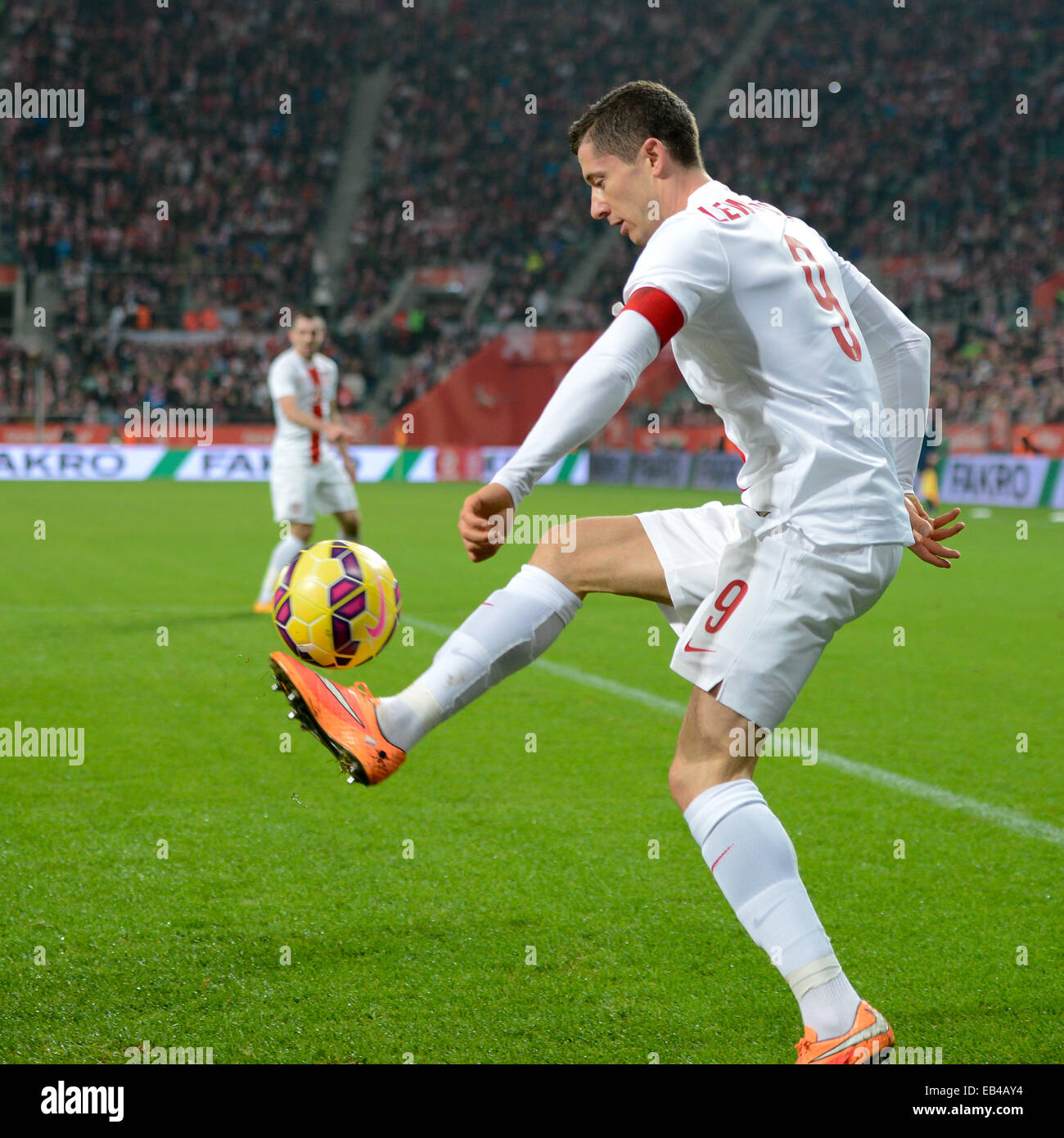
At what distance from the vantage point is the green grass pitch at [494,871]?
9.32 feet

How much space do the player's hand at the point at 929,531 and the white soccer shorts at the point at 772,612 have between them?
0.36 m

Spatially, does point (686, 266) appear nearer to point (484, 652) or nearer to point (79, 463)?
point (484, 652)

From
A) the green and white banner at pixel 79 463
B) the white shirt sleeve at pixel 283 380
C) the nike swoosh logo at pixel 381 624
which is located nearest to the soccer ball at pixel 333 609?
the nike swoosh logo at pixel 381 624

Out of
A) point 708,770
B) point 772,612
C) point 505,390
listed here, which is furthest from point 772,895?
point 505,390

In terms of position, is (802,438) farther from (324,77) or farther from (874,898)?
(324,77)

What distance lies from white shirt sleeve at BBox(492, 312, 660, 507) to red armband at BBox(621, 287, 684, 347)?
27 mm

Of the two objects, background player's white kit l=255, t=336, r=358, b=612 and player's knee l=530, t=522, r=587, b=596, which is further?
background player's white kit l=255, t=336, r=358, b=612

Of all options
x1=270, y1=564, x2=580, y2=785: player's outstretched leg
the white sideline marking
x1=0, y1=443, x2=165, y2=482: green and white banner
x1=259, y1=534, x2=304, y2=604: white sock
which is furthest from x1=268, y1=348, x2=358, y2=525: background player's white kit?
x1=0, y1=443, x2=165, y2=482: green and white banner

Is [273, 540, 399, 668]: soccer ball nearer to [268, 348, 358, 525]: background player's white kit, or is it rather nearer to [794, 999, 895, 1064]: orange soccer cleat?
[794, 999, 895, 1064]: orange soccer cleat

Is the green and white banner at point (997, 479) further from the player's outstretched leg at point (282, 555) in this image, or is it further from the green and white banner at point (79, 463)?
the green and white banner at point (79, 463)

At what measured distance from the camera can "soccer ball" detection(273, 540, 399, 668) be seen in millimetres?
3459

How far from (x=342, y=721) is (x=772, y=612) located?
94cm

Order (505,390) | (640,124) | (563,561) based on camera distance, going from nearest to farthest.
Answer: (640,124), (563,561), (505,390)

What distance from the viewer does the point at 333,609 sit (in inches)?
135
